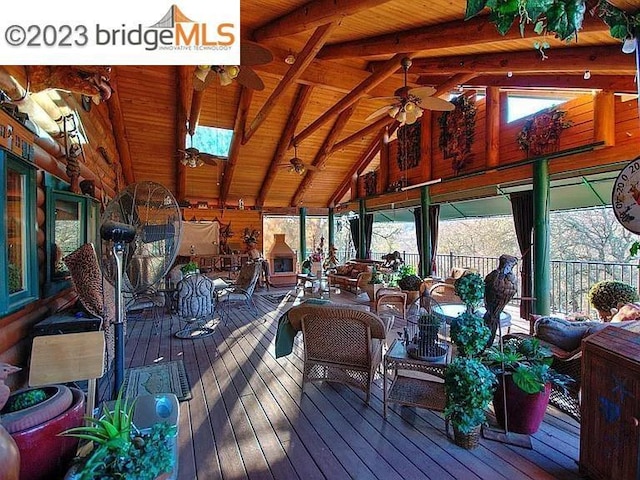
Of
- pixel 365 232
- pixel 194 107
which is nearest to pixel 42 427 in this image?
pixel 194 107

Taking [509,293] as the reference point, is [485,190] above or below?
above

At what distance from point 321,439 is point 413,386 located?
3.22 ft

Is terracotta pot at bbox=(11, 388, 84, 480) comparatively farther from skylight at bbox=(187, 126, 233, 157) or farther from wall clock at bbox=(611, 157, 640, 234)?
skylight at bbox=(187, 126, 233, 157)

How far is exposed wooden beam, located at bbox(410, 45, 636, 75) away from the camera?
3.18 m

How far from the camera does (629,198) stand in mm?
2074

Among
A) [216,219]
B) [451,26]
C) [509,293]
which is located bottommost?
[509,293]

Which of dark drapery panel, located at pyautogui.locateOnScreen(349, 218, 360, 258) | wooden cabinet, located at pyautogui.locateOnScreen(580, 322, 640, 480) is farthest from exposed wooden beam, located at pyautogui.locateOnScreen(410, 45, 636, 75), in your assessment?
dark drapery panel, located at pyautogui.locateOnScreen(349, 218, 360, 258)

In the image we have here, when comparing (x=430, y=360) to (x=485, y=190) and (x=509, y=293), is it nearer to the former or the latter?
(x=509, y=293)

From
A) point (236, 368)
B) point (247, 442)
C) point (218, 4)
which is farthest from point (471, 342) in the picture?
point (218, 4)

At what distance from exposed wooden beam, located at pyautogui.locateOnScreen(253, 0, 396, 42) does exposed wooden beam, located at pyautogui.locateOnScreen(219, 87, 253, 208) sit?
2.79 meters

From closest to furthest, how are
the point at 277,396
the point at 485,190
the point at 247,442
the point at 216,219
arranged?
the point at 247,442
the point at 277,396
the point at 485,190
the point at 216,219

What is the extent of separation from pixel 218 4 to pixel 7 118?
1608 millimetres

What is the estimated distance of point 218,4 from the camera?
93.5 inches

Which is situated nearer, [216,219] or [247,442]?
[247,442]
